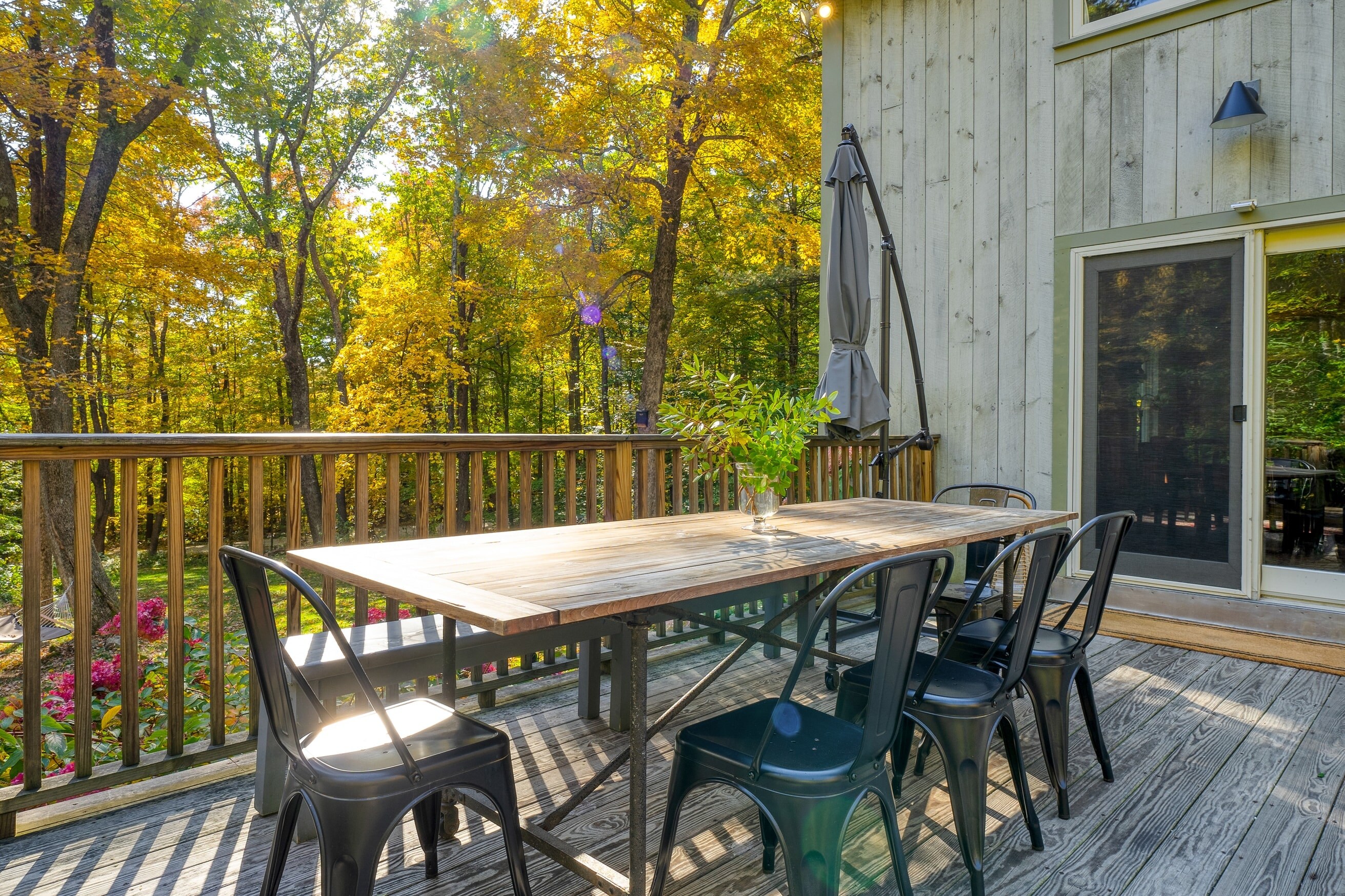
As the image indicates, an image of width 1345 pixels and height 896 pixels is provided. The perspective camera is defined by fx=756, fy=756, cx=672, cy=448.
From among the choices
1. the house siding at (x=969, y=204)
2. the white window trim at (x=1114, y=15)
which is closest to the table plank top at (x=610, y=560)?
the house siding at (x=969, y=204)

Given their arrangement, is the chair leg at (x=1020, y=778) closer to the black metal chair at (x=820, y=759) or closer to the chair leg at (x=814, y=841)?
the black metal chair at (x=820, y=759)

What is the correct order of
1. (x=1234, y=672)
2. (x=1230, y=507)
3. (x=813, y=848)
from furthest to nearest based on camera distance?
(x=1230, y=507)
(x=1234, y=672)
(x=813, y=848)

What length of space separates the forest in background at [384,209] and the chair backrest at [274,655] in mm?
8778

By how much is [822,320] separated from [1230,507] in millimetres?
2698

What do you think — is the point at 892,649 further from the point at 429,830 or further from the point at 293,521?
the point at 293,521

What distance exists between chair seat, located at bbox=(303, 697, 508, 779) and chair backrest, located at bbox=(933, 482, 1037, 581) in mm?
1747

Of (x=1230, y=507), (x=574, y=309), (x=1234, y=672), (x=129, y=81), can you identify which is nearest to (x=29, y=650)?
(x=1234, y=672)

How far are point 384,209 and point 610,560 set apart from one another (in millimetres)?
13886

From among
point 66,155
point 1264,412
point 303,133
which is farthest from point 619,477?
point 303,133

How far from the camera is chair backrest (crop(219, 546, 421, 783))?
1.36m

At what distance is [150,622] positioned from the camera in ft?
19.9

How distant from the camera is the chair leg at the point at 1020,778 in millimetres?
1975

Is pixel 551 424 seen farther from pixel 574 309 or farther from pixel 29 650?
pixel 29 650

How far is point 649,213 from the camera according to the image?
34.1ft
